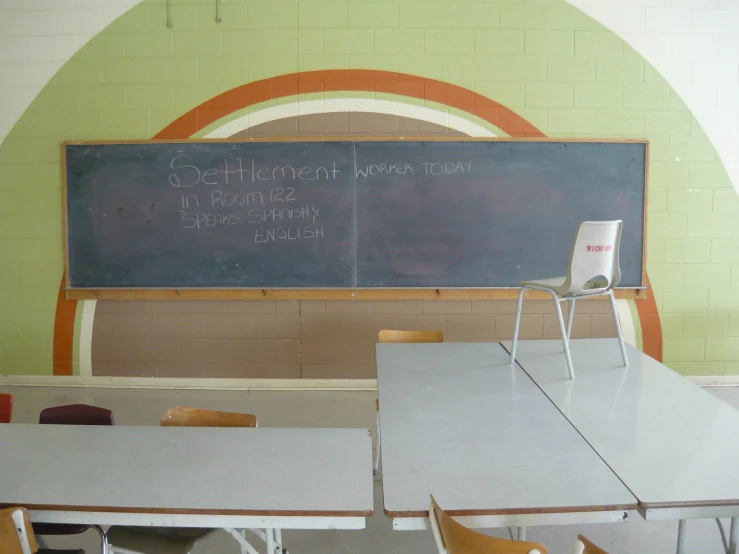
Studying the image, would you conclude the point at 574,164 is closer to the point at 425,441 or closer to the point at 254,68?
the point at 254,68

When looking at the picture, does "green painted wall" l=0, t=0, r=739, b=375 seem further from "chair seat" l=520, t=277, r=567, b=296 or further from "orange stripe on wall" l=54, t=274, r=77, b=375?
"chair seat" l=520, t=277, r=567, b=296

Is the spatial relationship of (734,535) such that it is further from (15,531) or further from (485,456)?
(15,531)

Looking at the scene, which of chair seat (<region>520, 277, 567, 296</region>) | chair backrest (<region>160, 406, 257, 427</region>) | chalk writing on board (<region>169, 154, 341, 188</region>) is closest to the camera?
chair backrest (<region>160, 406, 257, 427</region>)

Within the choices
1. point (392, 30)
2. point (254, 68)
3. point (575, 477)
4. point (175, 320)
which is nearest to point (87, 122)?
point (254, 68)

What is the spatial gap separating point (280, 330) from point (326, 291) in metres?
0.48

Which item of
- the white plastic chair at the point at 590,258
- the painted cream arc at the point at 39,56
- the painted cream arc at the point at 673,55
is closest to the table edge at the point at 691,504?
the white plastic chair at the point at 590,258

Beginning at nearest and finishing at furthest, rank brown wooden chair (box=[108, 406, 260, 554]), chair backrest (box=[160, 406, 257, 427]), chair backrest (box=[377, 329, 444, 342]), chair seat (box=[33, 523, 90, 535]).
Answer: brown wooden chair (box=[108, 406, 260, 554]) → chair seat (box=[33, 523, 90, 535]) → chair backrest (box=[160, 406, 257, 427]) → chair backrest (box=[377, 329, 444, 342])

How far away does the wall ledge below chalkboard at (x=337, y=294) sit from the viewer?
14.7ft

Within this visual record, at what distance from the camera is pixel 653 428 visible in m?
2.06

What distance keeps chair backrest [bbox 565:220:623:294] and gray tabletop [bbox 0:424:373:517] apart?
46.6 inches

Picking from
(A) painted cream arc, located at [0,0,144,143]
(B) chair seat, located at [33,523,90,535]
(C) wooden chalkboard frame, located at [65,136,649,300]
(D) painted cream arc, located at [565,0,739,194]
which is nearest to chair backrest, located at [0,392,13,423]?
(B) chair seat, located at [33,523,90,535]

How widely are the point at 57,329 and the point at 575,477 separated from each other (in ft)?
13.9

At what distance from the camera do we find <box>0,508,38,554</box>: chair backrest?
1532 millimetres

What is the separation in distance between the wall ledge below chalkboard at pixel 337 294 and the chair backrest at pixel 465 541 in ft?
9.92
